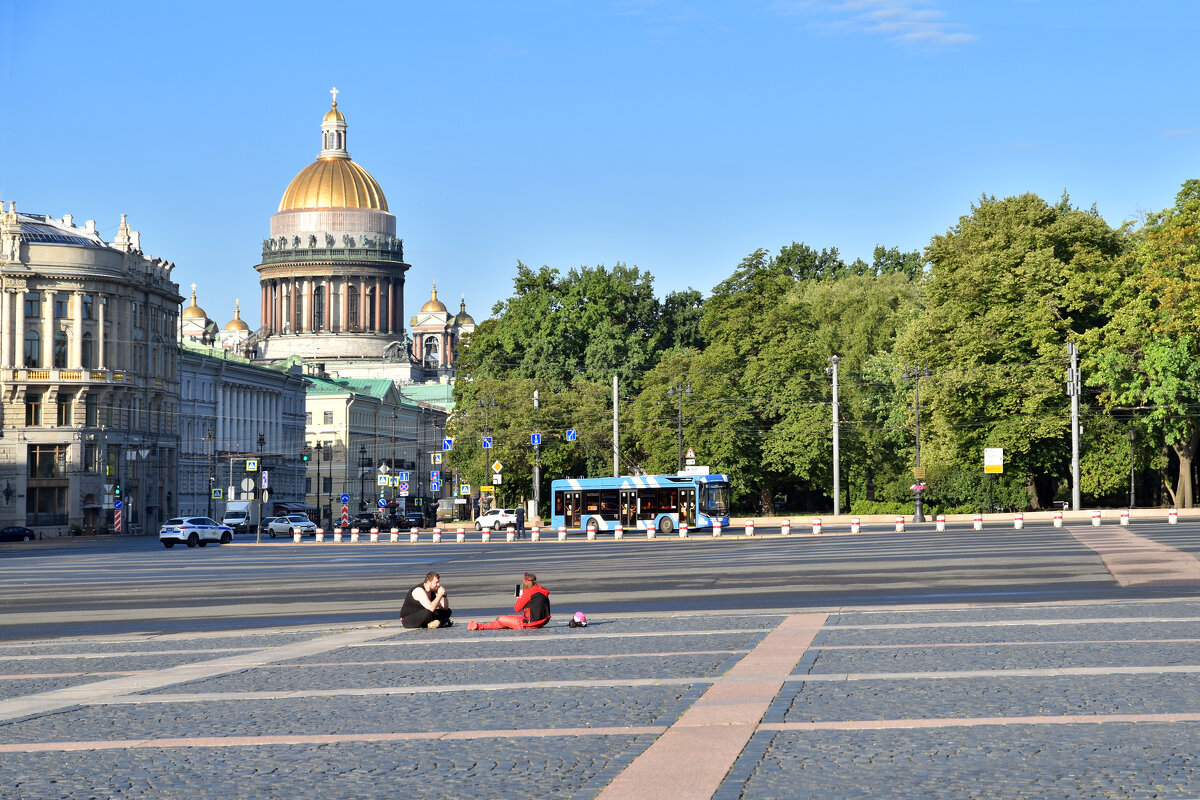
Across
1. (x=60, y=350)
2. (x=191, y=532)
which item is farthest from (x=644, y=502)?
(x=60, y=350)

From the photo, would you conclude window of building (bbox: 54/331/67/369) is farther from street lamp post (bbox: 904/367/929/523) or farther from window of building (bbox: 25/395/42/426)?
street lamp post (bbox: 904/367/929/523)

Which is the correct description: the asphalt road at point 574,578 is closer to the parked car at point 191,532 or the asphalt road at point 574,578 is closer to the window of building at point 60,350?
the parked car at point 191,532

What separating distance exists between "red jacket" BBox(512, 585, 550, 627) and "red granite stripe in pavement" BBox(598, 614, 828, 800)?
5.31 m

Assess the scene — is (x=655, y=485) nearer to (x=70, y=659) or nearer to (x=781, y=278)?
(x=781, y=278)

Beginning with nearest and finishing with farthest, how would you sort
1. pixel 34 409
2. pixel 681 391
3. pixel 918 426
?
pixel 918 426, pixel 681 391, pixel 34 409

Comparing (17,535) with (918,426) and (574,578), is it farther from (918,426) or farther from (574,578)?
(574,578)

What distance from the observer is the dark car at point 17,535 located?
90750 millimetres

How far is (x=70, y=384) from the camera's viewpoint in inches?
4176

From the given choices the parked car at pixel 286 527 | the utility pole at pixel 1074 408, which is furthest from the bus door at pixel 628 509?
the parked car at pixel 286 527

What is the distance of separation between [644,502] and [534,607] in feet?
172

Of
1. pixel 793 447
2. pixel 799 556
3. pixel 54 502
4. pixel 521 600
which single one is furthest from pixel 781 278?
pixel 521 600

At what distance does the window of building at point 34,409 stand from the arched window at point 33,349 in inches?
83.6

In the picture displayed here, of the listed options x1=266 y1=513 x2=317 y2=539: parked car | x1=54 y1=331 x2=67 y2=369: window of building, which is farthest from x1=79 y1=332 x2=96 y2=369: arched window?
x1=266 y1=513 x2=317 y2=539: parked car

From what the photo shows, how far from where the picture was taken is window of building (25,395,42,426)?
106 m
